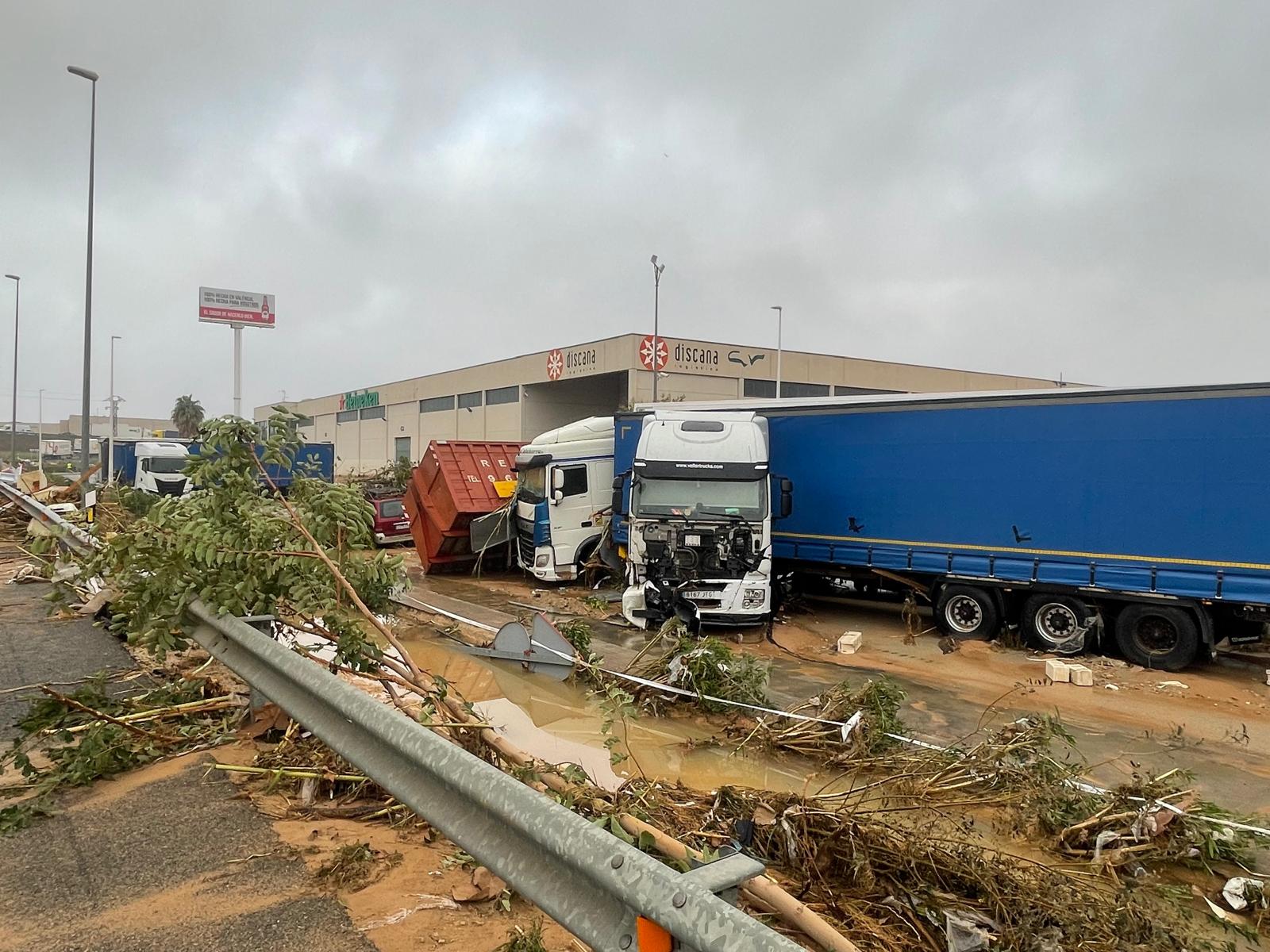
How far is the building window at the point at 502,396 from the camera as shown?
4831 cm

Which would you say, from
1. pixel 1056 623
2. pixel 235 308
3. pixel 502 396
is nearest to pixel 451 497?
pixel 1056 623

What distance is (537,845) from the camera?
6.01 feet

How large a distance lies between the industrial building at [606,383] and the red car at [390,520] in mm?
17328

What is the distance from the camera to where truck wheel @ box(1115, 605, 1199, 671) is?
916 cm

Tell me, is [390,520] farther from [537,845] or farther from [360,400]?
[360,400]

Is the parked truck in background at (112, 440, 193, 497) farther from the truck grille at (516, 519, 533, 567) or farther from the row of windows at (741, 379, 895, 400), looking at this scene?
the row of windows at (741, 379, 895, 400)

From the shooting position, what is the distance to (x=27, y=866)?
9.08ft

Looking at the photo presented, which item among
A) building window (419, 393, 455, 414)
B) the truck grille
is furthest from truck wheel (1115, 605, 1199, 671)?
building window (419, 393, 455, 414)

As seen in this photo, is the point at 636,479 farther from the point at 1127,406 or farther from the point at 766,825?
the point at 766,825

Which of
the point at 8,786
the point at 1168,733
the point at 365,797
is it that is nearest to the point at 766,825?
the point at 365,797

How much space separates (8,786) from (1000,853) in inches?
182

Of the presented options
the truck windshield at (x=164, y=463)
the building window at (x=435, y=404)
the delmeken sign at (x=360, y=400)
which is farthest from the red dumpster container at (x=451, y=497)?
→ the delmeken sign at (x=360, y=400)

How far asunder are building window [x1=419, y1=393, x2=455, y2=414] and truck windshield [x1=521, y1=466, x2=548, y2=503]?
41.6 m

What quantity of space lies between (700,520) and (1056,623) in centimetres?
499
